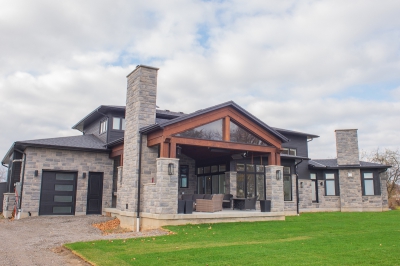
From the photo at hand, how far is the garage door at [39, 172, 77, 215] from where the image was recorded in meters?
16.4

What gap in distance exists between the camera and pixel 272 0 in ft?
34.3

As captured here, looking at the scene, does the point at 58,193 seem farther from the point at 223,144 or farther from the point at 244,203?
the point at 244,203

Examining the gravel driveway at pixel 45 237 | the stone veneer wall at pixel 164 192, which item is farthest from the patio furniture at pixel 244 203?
the gravel driveway at pixel 45 237

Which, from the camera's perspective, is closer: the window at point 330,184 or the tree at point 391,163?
the window at point 330,184

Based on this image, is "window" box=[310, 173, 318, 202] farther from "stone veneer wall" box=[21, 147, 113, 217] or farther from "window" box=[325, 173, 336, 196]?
"stone veneer wall" box=[21, 147, 113, 217]

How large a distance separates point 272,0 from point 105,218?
11.1m

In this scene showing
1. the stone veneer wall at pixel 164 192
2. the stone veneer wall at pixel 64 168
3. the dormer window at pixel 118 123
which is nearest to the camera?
the stone veneer wall at pixel 164 192

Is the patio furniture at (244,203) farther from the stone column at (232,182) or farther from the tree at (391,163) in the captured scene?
the tree at (391,163)

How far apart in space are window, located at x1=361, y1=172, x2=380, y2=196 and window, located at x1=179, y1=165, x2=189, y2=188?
12.0 meters

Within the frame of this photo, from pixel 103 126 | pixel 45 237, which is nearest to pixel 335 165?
pixel 103 126

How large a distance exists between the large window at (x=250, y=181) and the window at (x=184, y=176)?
9.11 feet

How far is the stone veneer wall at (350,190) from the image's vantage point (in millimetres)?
22750

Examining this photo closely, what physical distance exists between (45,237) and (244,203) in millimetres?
8373

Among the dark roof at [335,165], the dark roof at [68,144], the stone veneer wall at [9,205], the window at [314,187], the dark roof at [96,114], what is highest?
the dark roof at [96,114]
